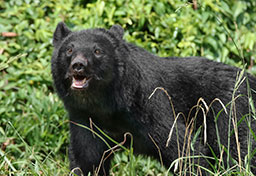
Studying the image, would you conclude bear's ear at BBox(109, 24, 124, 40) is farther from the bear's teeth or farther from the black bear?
the bear's teeth

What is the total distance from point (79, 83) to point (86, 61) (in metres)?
0.24

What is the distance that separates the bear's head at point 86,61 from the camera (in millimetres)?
4953

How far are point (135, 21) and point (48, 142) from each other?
2325 millimetres

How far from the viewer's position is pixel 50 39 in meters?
7.57

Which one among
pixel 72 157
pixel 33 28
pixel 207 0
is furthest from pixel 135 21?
pixel 72 157

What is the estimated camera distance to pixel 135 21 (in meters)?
7.65

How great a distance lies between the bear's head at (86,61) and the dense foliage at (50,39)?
66.0 inches

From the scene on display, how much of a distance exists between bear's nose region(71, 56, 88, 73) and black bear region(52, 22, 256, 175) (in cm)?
1

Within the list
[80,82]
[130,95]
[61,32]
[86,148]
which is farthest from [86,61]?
[86,148]

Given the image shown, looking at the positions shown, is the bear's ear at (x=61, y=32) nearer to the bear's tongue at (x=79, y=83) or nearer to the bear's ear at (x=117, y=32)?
the bear's ear at (x=117, y=32)

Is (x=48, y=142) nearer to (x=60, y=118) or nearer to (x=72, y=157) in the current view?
(x=60, y=118)

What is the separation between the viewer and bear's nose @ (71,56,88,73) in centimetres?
482

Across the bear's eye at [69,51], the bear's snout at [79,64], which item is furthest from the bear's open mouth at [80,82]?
the bear's eye at [69,51]

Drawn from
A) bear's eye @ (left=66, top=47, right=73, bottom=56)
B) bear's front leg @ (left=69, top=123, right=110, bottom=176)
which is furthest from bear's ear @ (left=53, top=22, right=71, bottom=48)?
bear's front leg @ (left=69, top=123, right=110, bottom=176)
